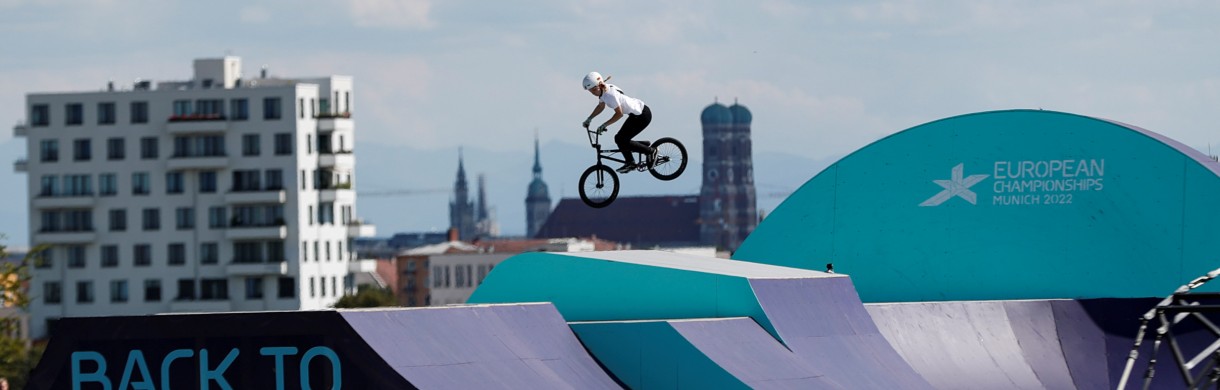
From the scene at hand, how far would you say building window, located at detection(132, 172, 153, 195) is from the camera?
551 ft

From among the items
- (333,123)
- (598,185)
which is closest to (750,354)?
(598,185)

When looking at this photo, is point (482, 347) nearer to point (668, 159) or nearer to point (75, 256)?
point (668, 159)

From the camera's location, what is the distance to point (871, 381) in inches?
1853

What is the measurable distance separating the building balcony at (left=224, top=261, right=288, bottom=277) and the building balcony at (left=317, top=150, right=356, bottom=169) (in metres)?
8.84

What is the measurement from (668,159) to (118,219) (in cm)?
13558

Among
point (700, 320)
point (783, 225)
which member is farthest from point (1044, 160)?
point (700, 320)

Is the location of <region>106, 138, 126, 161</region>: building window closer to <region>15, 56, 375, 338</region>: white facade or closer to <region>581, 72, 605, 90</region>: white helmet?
<region>15, 56, 375, 338</region>: white facade

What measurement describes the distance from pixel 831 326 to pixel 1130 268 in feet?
50.6

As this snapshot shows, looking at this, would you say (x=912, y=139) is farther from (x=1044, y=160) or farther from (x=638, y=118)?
(x=638, y=118)

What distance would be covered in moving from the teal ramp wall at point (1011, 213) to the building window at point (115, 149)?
109m

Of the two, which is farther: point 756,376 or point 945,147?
point 945,147

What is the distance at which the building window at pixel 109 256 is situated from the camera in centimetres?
16550

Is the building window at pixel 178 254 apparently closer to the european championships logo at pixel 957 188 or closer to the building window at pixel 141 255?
the building window at pixel 141 255

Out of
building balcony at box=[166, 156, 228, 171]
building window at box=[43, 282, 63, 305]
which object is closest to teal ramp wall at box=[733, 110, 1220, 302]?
building balcony at box=[166, 156, 228, 171]
